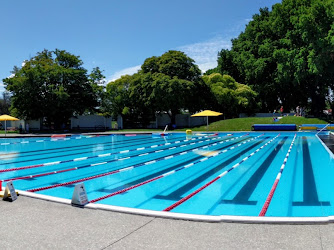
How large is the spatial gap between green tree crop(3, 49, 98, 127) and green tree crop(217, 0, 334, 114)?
21029 mm

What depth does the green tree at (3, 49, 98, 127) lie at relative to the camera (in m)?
32.9

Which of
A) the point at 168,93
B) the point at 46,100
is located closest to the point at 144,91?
the point at 168,93

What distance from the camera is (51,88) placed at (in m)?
34.2

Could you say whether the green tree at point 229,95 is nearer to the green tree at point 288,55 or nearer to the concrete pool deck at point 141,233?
the green tree at point 288,55

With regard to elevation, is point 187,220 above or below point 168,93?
below

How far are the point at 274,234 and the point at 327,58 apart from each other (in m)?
28.5

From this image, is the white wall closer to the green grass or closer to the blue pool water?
the green grass

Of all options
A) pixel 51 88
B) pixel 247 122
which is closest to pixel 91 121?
pixel 51 88

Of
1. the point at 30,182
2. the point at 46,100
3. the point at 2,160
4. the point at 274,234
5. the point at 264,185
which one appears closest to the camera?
the point at 274,234

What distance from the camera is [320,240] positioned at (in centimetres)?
319

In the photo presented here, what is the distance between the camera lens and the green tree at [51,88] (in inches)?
1294

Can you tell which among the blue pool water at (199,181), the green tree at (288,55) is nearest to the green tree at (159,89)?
the green tree at (288,55)

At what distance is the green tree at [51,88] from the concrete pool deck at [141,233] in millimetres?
30468

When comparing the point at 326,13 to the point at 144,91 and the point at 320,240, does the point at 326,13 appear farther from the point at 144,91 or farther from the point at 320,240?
the point at 320,240
